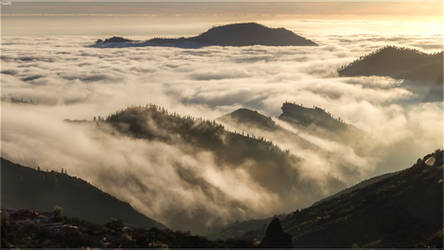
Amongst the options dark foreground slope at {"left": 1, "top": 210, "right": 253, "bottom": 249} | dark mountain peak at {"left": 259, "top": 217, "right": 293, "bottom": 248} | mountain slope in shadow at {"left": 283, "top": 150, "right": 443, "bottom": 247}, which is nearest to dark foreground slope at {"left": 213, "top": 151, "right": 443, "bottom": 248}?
mountain slope in shadow at {"left": 283, "top": 150, "right": 443, "bottom": 247}

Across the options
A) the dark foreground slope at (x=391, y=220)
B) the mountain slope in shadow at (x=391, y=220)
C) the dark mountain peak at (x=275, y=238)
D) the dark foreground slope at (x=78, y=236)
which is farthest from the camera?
the mountain slope in shadow at (x=391, y=220)

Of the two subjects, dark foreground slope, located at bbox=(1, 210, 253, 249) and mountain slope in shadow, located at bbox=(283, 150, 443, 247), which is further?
mountain slope in shadow, located at bbox=(283, 150, 443, 247)

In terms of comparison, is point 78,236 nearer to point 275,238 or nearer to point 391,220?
point 275,238

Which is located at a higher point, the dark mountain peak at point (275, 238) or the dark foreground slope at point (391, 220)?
the dark mountain peak at point (275, 238)

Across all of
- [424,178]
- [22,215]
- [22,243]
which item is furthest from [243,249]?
[424,178]

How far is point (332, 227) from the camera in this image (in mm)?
74812

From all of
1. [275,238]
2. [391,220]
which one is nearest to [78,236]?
[275,238]

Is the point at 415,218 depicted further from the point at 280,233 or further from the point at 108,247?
the point at 108,247

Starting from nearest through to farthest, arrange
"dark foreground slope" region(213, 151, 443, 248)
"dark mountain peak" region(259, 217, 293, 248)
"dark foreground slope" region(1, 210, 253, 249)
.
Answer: "dark foreground slope" region(1, 210, 253, 249) → "dark mountain peak" region(259, 217, 293, 248) → "dark foreground slope" region(213, 151, 443, 248)

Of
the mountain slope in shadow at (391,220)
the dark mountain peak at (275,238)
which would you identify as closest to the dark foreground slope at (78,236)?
the dark mountain peak at (275,238)

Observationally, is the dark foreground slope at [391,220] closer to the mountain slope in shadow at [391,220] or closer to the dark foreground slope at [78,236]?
the mountain slope in shadow at [391,220]

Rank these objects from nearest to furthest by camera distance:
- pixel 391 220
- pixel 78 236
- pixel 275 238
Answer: pixel 78 236, pixel 275 238, pixel 391 220

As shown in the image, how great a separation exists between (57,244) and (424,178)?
217 feet

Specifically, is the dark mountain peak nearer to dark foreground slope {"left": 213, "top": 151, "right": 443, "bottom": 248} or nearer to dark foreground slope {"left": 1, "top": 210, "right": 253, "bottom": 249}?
dark foreground slope {"left": 1, "top": 210, "right": 253, "bottom": 249}
